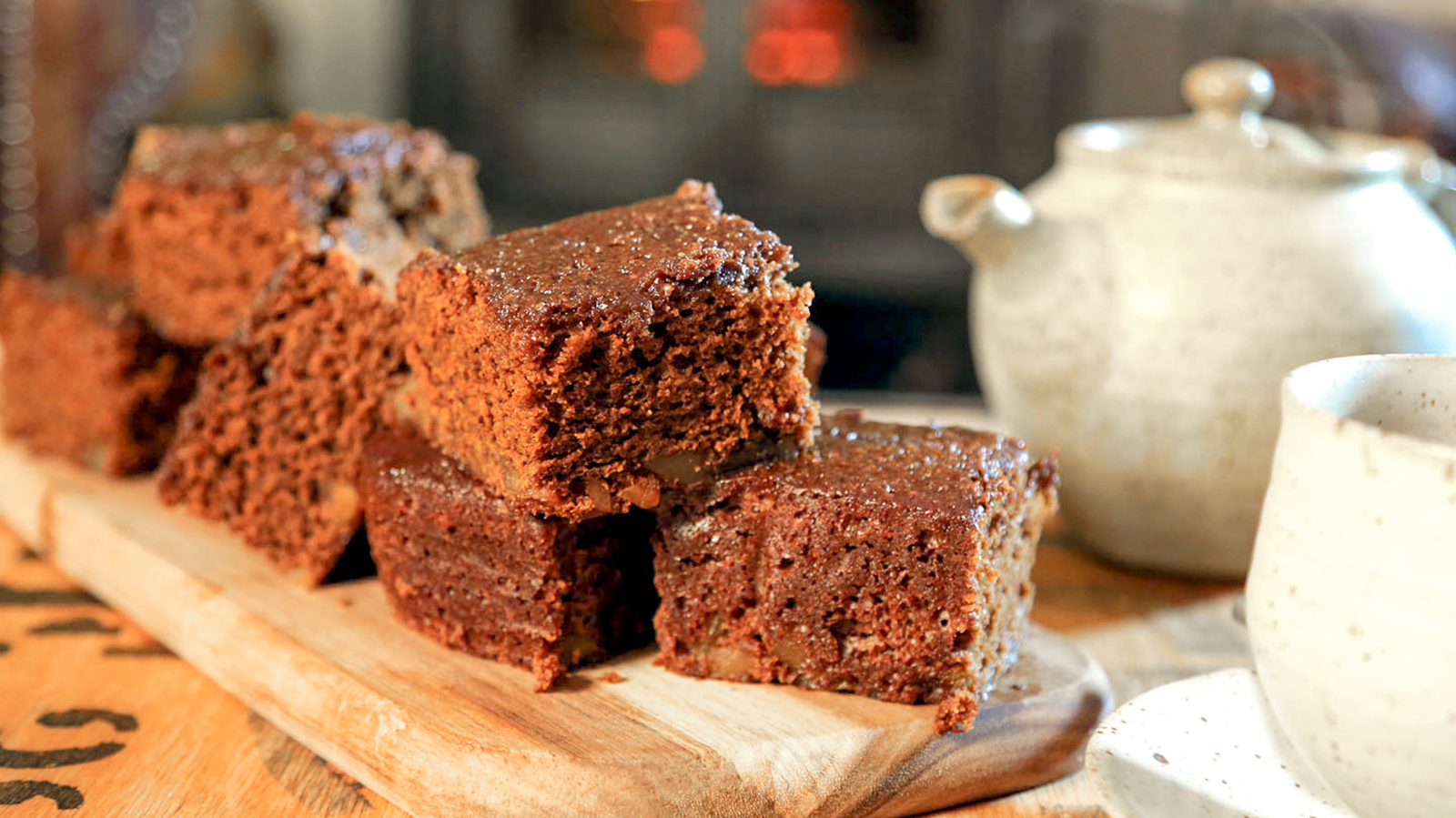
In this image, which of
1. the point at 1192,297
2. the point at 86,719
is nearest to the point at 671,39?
the point at 1192,297

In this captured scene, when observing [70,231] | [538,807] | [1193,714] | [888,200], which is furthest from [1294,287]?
[888,200]

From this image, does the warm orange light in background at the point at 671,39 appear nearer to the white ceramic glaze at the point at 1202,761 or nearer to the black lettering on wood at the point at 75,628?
the black lettering on wood at the point at 75,628

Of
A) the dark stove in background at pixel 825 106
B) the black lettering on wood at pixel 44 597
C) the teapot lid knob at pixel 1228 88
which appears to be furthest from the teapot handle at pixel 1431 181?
the dark stove in background at pixel 825 106

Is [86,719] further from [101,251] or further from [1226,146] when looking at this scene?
[1226,146]

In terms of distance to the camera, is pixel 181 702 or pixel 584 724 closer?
pixel 584 724

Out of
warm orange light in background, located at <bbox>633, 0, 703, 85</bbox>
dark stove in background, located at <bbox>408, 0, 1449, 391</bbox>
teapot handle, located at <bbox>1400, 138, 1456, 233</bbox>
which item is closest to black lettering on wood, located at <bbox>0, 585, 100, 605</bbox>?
teapot handle, located at <bbox>1400, 138, 1456, 233</bbox>

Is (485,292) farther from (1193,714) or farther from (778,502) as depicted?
(1193,714)
